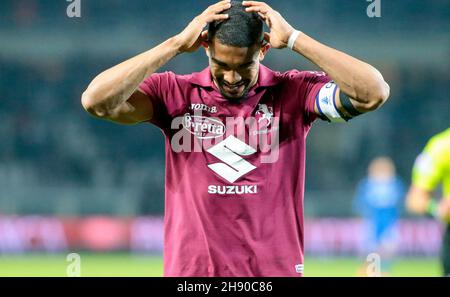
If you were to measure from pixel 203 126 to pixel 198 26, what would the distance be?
1.44 feet

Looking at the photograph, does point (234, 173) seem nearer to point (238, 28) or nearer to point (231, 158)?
point (231, 158)

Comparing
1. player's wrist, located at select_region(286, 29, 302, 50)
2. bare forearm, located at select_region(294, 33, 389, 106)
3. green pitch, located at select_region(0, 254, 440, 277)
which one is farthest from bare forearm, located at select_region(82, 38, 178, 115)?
green pitch, located at select_region(0, 254, 440, 277)

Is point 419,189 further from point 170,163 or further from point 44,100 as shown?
point 44,100

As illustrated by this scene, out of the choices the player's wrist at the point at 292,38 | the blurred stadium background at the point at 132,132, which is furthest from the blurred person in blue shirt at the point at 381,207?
the player's wrist at the point at 292,38

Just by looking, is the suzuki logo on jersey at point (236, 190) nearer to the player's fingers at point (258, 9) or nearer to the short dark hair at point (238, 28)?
the short dark hair at point (238, 28)

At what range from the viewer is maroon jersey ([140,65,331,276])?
3637mm

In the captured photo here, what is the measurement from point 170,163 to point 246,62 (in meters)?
0.56

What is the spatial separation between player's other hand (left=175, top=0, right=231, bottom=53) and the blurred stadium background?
11414mm

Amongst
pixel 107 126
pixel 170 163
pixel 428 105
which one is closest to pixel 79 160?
pixel 107 126

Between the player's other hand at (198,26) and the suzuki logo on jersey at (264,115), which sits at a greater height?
the player's other hand at (198,26)

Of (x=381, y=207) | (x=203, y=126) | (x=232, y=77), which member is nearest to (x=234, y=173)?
(x=203, y=126)

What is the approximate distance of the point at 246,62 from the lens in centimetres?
363

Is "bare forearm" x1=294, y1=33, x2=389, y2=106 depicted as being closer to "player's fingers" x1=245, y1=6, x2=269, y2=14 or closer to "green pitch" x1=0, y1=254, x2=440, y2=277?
"player's fingers" x1=245, y1=6, x2=269, y2=14

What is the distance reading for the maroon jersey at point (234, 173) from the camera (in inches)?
143
